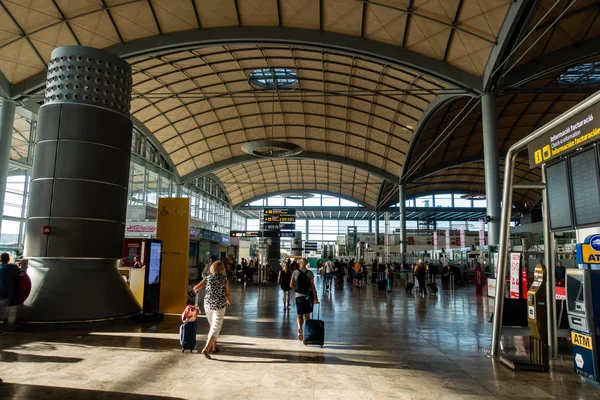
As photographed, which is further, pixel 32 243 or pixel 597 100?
pixel 32 243

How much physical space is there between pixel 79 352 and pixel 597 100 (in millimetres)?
7825

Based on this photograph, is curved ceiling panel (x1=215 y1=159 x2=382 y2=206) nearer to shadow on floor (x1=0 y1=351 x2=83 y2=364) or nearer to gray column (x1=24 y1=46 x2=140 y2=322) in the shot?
gray column (x1=24 y1=46 x2=140 y2=322)

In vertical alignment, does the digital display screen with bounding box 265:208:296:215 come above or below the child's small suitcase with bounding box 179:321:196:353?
above

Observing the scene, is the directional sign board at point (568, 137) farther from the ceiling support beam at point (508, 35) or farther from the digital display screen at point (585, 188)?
the ceiling support beam at point (508, 35)

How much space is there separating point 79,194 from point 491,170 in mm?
15637

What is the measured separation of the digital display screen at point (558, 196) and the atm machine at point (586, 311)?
0.41 metres

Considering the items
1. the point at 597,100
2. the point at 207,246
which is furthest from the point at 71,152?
the point at 207,246

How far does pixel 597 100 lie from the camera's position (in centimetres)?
454

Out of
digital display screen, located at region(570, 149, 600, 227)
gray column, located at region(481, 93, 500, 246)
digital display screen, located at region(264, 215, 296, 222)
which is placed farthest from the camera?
digital display screen, located at region(264, 215, 296, 222)

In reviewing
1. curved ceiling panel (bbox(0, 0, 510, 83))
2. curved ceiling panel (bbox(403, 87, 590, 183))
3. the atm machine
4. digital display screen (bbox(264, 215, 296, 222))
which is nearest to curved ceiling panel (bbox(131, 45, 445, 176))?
curved ceiling panel (bbox(403, 87, 590, 183))

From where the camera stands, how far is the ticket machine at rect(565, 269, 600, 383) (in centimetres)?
494

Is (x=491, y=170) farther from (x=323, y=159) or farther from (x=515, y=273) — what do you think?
(x=323, y=159)

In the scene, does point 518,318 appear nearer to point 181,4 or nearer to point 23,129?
point 181,4

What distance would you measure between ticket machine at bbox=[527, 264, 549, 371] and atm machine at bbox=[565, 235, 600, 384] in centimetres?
39
